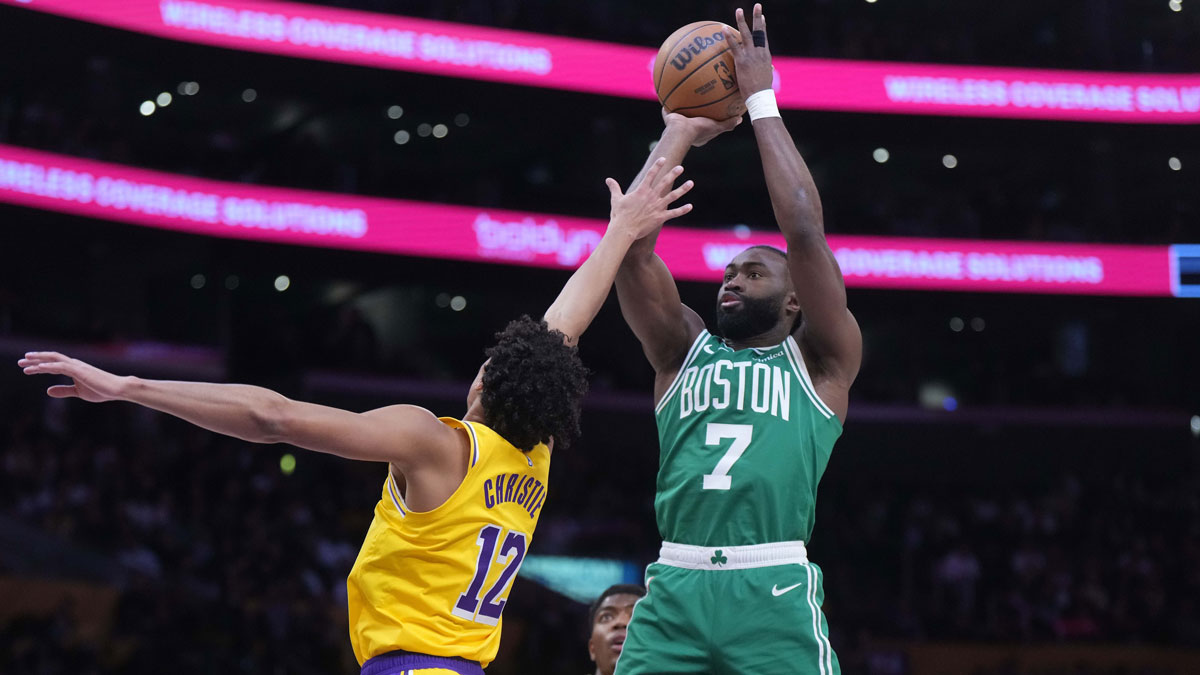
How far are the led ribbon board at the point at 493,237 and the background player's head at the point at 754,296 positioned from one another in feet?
36.9

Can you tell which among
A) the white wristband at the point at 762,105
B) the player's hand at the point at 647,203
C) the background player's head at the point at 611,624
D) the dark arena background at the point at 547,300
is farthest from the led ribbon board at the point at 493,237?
the white wristband at the point at 762,105

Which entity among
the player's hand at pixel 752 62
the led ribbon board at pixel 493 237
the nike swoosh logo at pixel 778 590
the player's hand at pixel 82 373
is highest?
the led ribbon board at pixel 493 237

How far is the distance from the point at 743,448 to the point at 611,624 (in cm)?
164

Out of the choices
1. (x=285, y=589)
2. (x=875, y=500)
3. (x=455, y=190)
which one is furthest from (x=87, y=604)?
(x=875, y=500)

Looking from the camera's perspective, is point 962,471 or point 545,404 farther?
point 962,471

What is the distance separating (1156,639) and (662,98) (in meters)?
13.8

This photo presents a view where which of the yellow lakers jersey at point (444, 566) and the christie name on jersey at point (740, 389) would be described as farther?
the christie name on jersey at point (740, 389)

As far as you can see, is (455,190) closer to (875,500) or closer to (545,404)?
(875,500)

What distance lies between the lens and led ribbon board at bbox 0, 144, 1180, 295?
1427cm

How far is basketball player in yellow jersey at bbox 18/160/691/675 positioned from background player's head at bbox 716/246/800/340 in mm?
713

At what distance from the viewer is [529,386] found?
3.88 metres

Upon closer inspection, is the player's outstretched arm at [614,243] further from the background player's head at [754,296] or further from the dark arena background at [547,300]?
the dark arena background at [547,300]

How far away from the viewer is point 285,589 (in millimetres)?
13094

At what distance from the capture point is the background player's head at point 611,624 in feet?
18.3
